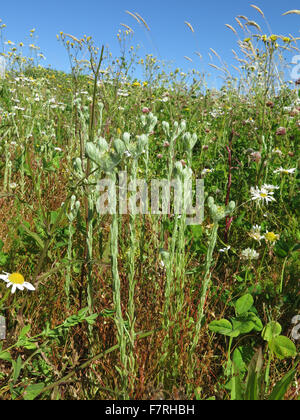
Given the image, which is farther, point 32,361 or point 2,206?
point 2,206

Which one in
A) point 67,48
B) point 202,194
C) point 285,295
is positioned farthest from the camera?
point 202,194

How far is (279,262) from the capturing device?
5.04 feet

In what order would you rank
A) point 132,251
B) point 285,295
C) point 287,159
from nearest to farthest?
1. point 132,251
2. point 285,295
3. point 287,159

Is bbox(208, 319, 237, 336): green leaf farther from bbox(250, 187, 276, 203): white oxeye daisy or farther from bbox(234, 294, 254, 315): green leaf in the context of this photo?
bbox(250, 187, 276, 203): white oxeye daisy

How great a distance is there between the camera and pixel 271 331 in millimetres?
1060

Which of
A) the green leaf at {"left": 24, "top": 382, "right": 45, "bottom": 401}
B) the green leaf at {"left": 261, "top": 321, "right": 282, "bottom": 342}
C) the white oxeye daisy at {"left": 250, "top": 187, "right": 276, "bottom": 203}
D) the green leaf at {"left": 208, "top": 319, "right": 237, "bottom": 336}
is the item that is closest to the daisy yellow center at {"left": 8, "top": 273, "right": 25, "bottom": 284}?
the green leaf at {"left": 24, "top": 382, "right": 45, "bottom": 401}

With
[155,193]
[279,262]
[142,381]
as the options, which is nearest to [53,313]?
[142,381]

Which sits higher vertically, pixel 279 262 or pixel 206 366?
pixel 279 262

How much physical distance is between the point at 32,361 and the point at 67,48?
4.77ft

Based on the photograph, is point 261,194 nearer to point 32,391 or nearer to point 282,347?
point 282,347

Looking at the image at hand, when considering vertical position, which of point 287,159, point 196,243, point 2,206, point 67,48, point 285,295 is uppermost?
point 67,48

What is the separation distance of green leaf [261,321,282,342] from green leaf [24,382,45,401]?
0.69 metres

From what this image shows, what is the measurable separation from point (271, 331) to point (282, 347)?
0.05 meters

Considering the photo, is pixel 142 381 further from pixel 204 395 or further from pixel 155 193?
pixel 155 193
